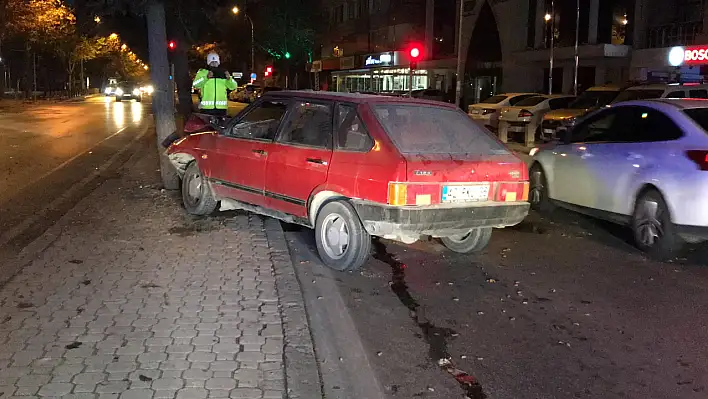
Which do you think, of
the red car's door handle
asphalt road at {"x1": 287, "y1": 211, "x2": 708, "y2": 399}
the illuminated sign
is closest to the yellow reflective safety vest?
asphalt road at {"x1": 287, "y1": 211, "x2": 708, "y2": 399}

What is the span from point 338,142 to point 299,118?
0.81 meters

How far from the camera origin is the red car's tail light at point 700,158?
654 centimetres

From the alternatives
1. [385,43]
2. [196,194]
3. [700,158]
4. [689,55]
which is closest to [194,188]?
[196,194]

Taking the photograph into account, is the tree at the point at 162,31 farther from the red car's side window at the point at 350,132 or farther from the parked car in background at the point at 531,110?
the parked car in background at the point at 531,110

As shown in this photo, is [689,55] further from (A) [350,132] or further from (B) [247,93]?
(B) [247,93]

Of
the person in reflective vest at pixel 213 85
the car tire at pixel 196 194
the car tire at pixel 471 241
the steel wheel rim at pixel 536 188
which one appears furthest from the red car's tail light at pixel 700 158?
the person in reflective vest at pixel 213 85

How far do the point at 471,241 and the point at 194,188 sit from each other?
353 centimetres

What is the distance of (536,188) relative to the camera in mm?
9547

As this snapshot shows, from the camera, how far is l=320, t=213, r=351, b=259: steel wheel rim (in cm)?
644

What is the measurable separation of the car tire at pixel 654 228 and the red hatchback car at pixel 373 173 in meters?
1.57

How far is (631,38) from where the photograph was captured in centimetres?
2823

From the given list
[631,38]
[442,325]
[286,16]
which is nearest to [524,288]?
[442,325]

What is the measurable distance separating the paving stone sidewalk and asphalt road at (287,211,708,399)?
62cm

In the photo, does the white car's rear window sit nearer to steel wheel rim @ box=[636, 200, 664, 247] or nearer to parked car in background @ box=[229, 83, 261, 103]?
steel wheel rim @ box=[636, 200, 664, 247]
